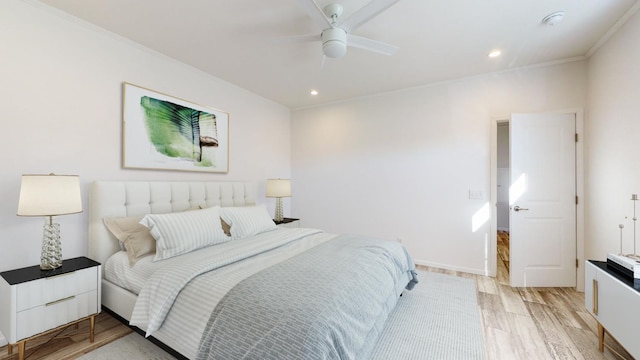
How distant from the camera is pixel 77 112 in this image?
7.46 feet

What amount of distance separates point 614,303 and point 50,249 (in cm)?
388

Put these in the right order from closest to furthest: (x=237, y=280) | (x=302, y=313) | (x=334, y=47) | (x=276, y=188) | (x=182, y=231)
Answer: (x=302, y=313)
(x=237, y=280)
(x=334, y=47)
(x=182, y=231)
(x=276, y=188)

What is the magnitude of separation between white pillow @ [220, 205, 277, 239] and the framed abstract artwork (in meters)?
0.82

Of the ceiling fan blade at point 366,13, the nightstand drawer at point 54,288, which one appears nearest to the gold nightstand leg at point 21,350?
the nightstand drawer at point 54,288

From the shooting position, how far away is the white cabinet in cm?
151

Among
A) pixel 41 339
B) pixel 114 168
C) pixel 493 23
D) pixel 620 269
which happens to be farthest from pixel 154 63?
pixel 620 269

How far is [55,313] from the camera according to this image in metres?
1.80

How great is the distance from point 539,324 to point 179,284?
9.37 feet

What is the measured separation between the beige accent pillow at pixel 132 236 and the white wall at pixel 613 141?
395 centimetres

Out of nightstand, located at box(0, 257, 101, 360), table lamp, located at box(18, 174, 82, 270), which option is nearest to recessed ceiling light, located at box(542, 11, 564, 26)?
table lamp, located at box(18, 174, 82, 270)

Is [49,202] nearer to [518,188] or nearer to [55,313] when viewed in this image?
[55,313]

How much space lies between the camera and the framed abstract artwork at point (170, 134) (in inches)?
103

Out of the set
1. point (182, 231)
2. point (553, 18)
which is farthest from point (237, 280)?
point (553, 18)

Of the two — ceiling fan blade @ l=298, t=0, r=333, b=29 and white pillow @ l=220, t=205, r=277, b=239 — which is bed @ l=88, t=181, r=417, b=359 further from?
ceiling fan blade @ l=298, t=0, r=333, b=29
